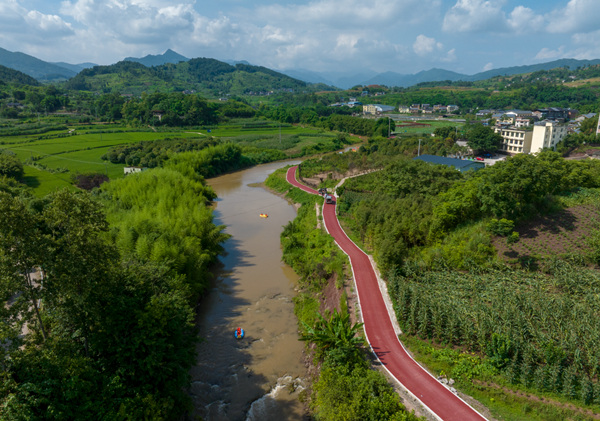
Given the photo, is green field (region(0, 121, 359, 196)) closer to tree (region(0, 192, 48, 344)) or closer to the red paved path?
tree (region(0, 192, 48, 344))

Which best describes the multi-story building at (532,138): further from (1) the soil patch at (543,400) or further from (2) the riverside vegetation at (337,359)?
(1) the soil patch at (543,400)

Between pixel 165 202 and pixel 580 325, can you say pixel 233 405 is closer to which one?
pixel 580 325

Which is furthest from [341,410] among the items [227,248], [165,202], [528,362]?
[165,202]

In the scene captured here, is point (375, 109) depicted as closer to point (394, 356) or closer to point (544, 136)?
point (544, 136)

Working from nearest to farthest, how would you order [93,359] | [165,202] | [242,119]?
[93,359], [165,202], [242,119]

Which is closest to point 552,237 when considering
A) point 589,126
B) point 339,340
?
point 339,340

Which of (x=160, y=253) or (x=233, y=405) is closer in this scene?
(x=233, y=405)

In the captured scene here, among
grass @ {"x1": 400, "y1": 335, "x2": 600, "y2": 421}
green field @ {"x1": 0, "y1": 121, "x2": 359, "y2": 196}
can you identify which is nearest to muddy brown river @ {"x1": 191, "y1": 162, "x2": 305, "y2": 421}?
grass @ {"x1": 400, "y1": 335, "x2": 600, "y2": 421}

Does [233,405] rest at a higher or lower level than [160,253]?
lower
